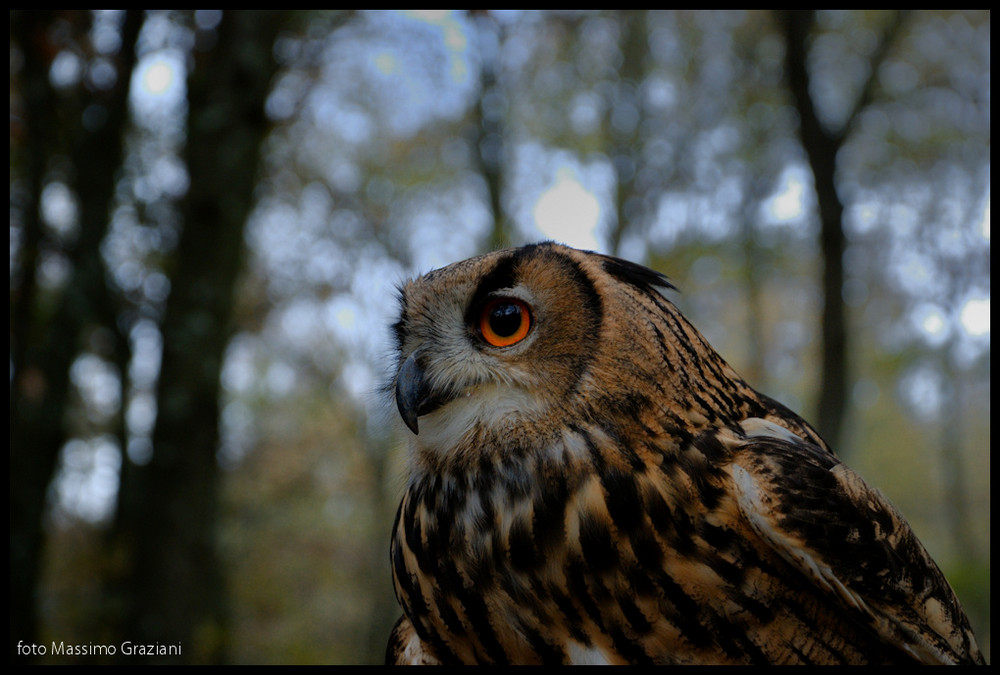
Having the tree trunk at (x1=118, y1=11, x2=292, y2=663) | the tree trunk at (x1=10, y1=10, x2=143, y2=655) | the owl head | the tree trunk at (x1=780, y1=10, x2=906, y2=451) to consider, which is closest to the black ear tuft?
the owl head

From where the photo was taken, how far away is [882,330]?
565 inches

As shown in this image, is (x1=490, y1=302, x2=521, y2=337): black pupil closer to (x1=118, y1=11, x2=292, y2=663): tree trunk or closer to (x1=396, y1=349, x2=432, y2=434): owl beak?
(x1=396, y1=349, x2=432, y2=434): owl beak

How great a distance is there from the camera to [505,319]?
5.44ft

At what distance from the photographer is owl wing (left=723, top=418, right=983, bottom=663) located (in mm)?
1349

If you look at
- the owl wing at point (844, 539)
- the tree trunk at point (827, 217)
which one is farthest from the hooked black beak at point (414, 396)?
the tree trunk at point (827, 217)

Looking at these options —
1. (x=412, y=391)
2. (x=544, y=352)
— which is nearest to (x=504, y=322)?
(x=544, y=352)

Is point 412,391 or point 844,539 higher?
point 412,391

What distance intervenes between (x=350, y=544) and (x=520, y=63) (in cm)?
1516

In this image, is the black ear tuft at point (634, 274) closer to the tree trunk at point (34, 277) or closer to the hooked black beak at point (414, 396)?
the hooked black beak at point (414, 396)

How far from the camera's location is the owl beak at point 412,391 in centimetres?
167

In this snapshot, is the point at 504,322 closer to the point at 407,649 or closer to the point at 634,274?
the point at 634,274

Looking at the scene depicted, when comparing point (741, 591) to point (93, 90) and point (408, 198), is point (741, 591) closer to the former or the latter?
point (93, 90)

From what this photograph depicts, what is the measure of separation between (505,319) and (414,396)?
0.33 m

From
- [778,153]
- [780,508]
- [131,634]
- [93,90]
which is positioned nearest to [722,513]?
[780,508]
